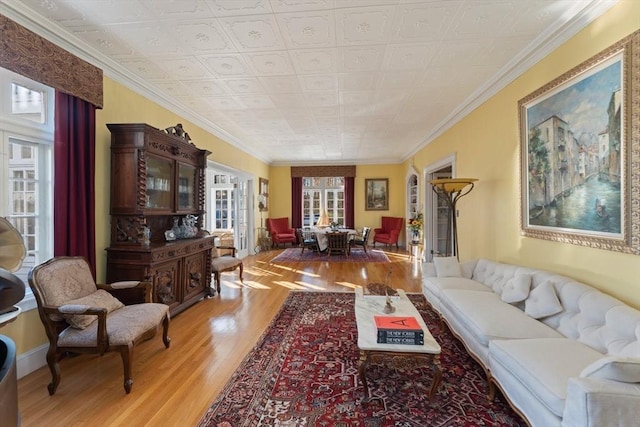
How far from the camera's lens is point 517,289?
2.64 metres

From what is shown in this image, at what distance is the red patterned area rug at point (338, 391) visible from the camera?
1862mm

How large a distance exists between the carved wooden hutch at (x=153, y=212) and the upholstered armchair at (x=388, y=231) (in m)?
5.93

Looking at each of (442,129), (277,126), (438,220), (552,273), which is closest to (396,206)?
(438,220)

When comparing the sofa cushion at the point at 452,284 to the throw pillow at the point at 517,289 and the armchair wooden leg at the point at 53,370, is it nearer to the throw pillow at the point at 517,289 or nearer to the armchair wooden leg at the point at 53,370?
the throw pillow at the point at 517,289

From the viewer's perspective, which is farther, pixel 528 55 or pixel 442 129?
pixel 442 129

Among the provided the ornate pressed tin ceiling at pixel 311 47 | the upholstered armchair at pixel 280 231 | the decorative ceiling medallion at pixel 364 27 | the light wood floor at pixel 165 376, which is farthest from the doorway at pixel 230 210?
the decorative ceiling medallion at pixel 364 27

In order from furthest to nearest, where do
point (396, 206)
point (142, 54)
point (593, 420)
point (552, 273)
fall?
1. point (396, 206)
2. point (142, 54)
3. point (552, 273)
4. point (593, 420)

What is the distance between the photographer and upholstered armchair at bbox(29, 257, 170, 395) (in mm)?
2141

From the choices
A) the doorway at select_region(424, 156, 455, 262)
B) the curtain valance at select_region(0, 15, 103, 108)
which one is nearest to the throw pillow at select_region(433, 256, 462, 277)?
the doorway at select_region(424, 156, 455, 262)

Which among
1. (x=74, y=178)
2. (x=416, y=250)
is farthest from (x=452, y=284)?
(x=416, y=250)

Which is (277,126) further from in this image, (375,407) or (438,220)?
(375,407)

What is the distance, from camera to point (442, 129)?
5.64 m

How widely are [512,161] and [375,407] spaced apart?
3.07m

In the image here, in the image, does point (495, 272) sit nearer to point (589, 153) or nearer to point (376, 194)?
point (589, 153)
